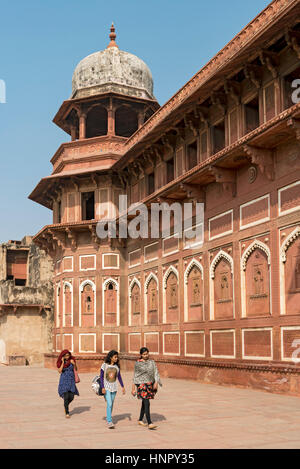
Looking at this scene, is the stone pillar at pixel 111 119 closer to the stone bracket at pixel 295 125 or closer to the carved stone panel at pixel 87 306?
the carved stone panel at pixel 87 306

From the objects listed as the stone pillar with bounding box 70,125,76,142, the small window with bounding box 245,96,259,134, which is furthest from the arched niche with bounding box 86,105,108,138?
the small window with bounding box 245,96,259,134

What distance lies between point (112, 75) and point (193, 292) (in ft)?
41.4

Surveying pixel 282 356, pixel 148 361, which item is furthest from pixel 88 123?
pixel 148 361

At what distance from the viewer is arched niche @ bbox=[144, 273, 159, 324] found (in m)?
21.6

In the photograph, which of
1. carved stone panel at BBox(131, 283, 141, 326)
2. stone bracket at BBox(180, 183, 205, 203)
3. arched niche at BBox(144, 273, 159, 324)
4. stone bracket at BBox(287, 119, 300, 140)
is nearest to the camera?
stone bracket at BBox(287, 119, 300, 140)

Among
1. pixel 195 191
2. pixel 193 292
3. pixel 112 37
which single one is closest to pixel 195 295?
pixel 193 292

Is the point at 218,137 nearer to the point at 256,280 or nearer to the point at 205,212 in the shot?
the point at 205,212

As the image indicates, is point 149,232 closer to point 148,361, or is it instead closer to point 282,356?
point 282,356

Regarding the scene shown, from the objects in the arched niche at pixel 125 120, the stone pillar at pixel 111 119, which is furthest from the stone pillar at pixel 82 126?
the arched niche at pixel 125 120

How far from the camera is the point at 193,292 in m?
18.6

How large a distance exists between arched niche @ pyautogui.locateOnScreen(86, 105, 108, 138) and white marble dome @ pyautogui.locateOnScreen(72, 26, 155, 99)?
3.59 feet

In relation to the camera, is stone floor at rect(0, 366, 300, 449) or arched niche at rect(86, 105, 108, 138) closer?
stone floor at rect(0, 366, 300, 449)

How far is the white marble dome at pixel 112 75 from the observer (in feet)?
87.7

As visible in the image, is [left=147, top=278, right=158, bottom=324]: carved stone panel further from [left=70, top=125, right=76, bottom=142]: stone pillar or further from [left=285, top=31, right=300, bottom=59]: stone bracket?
[left=285, top=31, right=300, bottom=59]: stone bracket
